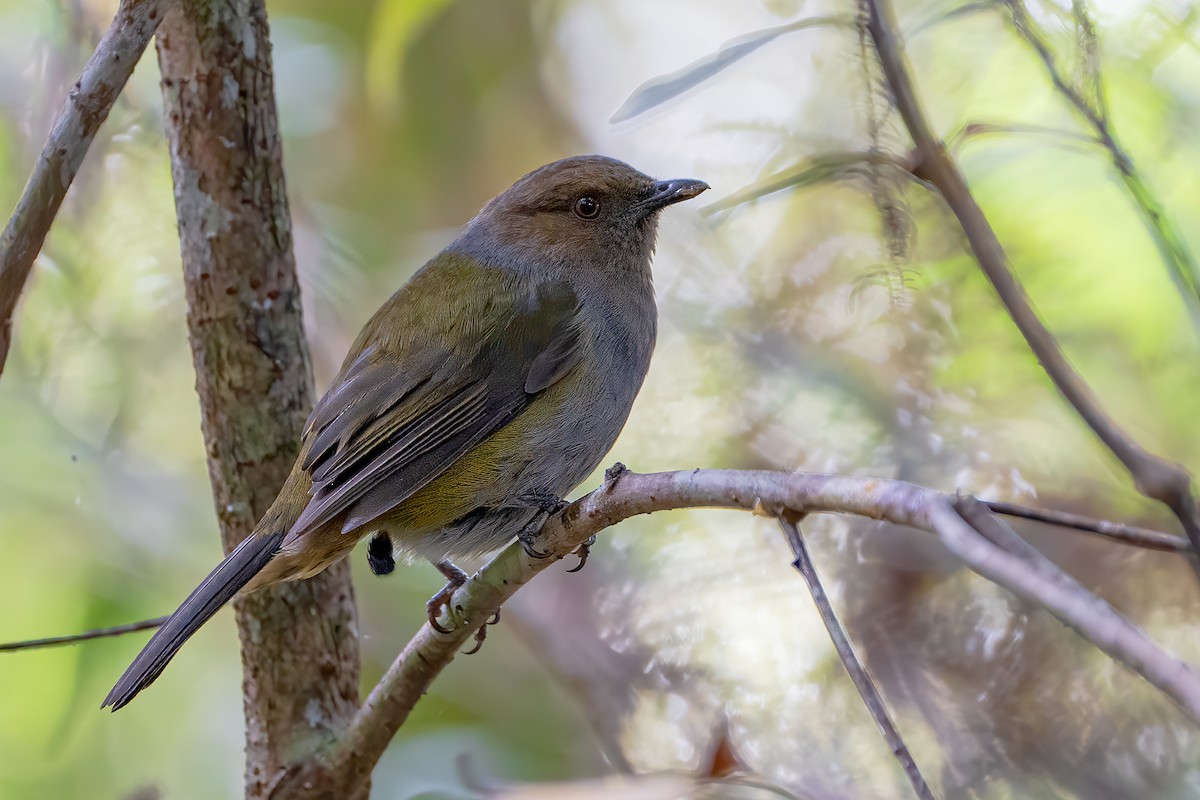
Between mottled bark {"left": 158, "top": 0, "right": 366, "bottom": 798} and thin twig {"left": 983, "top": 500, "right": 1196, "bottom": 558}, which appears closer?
thin twig {"left": 983, "top": 500, "right": 1196, "bottom": 558}

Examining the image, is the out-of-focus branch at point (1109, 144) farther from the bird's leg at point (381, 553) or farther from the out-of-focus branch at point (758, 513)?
the bird's leg at point (381, 553)

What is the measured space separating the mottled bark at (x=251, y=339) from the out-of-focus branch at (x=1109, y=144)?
2.16 meters

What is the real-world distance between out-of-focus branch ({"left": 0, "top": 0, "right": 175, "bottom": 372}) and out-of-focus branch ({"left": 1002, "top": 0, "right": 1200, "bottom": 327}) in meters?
1.85

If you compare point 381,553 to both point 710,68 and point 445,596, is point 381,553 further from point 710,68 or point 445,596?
point 710,68

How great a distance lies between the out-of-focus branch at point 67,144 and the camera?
2352mm

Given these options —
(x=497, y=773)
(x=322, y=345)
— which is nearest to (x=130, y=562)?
(x=322, y=345)

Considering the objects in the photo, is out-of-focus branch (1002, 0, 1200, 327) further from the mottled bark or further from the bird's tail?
the bird's tail


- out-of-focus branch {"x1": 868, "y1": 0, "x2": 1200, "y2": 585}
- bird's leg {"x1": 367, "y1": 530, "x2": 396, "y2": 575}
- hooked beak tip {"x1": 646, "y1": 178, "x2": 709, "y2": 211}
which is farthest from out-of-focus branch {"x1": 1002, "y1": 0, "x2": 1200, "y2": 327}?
bird's leg {"x1": 367, "y1": 530, "x2": 396, "y2": 575}

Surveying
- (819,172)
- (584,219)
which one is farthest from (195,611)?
(819,172)

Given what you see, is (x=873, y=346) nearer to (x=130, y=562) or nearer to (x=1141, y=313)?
(x=1141, y=313)

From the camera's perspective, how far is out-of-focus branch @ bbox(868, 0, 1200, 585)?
3.86 ft

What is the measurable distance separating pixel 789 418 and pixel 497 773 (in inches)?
71.9

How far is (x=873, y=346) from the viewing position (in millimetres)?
4582

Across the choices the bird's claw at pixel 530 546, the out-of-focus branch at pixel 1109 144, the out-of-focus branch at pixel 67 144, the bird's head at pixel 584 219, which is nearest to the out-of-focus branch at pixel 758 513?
the bird's claw at pixel 530 546
